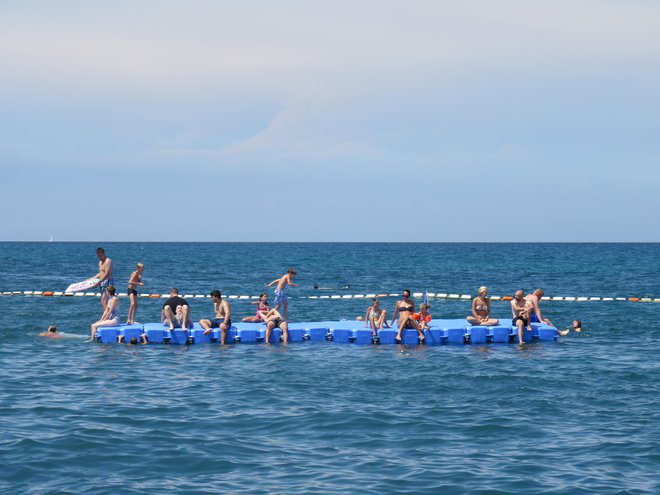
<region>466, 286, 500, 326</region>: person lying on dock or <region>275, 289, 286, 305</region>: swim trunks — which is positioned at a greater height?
<region>275, 289, 286, 305</region>: swim trunks

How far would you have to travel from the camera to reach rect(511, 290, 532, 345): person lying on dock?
26.4 metres

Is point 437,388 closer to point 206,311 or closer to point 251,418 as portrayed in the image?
point 251,418

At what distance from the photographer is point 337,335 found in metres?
26.9

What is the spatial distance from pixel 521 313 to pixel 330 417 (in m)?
11.9

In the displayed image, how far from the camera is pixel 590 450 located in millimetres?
14172

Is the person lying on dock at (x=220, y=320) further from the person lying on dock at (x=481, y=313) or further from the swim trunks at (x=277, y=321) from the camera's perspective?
the person lying on dock at (x=481, y=313)

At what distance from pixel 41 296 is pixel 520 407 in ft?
122

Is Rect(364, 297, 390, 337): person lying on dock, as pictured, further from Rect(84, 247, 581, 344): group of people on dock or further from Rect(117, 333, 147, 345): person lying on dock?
Rect(117, 333, 147, 345): person lying on dock

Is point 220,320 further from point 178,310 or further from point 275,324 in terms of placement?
point 275,324

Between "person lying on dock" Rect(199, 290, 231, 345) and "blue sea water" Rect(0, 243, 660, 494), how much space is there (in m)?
0.83

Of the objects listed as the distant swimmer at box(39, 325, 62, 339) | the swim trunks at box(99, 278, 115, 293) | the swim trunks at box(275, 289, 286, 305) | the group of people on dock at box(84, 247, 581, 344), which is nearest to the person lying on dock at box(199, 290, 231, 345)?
the group of people on dock at box(84, 247, 581, 344)

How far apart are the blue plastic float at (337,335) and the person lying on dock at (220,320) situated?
21 centimetres

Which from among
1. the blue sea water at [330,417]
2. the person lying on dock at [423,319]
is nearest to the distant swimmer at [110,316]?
the blue sea water at [330,417]

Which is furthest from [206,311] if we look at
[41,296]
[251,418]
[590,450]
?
[590,450]
